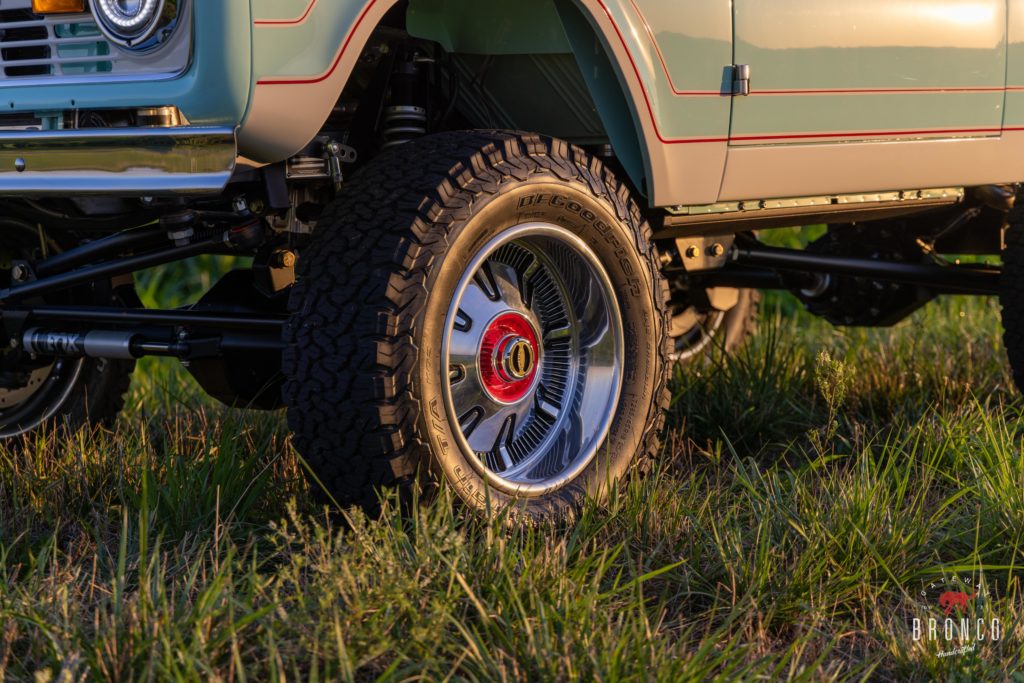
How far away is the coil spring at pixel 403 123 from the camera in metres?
3.36

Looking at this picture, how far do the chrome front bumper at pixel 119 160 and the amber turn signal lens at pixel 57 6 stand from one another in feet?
0.85

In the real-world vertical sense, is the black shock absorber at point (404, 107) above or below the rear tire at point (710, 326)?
above

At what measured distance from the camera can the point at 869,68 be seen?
143 inches

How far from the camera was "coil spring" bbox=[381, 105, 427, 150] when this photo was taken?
3.36 metres

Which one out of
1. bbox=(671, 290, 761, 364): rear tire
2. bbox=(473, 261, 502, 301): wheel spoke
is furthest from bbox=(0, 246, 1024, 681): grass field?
bbox=(671, 290, 761, 364): rear tire

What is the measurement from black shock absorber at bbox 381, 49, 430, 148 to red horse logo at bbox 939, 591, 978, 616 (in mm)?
1584

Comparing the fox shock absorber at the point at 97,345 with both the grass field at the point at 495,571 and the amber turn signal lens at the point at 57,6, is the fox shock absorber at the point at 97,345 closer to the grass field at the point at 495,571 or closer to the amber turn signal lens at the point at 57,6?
the grass field at the point at 495,571

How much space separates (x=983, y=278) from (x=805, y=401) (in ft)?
2.20

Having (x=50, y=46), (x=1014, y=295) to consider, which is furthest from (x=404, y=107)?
(x=1014, y=295)

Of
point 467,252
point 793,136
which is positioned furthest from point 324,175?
point 793,136

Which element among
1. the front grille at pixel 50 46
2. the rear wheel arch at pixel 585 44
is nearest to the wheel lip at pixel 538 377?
the rear wheel arch at pixel 585 44

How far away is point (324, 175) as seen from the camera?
306cm

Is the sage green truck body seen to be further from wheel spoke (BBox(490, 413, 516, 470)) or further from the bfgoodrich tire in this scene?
wheel spoke (BBox(490, 413, 516, 470))

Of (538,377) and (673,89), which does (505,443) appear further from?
(673,89)
